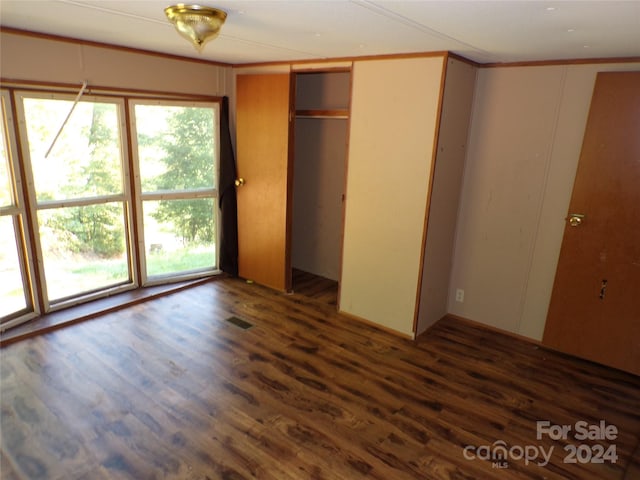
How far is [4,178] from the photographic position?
3049 millimetres

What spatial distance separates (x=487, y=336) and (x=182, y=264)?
3.05 metres

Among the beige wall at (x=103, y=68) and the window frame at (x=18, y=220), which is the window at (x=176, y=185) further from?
the window frame at (x=18, y=220)

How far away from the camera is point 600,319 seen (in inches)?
122

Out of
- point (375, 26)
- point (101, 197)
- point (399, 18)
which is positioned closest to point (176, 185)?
point (101, 197)

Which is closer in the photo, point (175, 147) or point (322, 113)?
point (175, 147)

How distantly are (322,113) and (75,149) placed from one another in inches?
88.1

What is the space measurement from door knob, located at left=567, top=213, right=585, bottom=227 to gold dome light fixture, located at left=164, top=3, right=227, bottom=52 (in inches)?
107

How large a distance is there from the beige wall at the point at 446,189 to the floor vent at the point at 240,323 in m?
1.43

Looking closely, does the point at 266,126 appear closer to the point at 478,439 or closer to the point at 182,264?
the point at 182,264

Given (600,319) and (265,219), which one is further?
(265,219)

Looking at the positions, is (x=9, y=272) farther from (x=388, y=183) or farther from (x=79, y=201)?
(x=388, y=183)

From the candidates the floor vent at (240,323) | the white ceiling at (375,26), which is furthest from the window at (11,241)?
the floor vent at (240,323)

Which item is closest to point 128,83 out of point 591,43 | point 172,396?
point 172,396

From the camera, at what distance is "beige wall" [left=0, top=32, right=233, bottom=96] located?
2.92 meters
